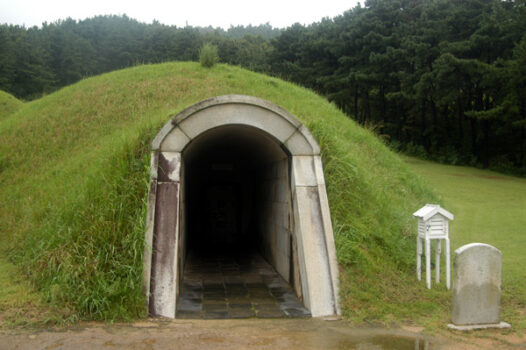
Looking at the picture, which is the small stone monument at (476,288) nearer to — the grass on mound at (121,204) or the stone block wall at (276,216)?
the grass on mound at (121,204)

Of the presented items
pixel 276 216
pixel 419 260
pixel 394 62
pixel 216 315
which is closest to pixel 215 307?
pixel 216 315

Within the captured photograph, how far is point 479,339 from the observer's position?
14.8ft

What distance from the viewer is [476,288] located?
15.6 ft

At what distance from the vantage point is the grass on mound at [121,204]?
520cm

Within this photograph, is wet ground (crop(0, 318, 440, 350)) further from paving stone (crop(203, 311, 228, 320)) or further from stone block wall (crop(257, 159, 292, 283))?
stone block wall (crop(257, 159, 292, 283))

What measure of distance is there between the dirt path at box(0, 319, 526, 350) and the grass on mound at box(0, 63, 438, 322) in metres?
0.35

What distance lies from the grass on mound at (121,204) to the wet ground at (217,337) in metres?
0.36

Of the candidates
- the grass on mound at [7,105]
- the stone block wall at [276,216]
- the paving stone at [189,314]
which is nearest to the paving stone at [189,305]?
the paving stone at [189,314]

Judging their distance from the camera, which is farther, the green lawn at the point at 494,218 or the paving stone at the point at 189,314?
the green lawn at the point at 494,218

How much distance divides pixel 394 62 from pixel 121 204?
25471 millimetres

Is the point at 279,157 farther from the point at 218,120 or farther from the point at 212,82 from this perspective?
the point at 212,82

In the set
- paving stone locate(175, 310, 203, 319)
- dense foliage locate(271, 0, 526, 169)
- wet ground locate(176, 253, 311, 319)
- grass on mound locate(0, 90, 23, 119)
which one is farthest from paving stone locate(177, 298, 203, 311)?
dense foliage locate(271, 0, 526, 169)

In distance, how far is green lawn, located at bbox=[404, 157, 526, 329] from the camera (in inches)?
241

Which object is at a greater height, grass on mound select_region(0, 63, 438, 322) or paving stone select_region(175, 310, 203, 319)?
grass on mound select_region(0, 63, 438, 322)
